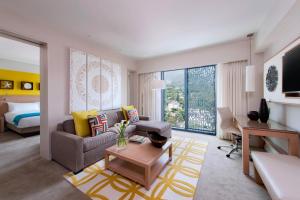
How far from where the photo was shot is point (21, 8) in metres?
1.86

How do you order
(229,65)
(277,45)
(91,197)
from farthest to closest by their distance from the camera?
(229,65), (277,45), (91,197)

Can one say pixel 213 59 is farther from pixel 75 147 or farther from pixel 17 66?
pixel 17 66

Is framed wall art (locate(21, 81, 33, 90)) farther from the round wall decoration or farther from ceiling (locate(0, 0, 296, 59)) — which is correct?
the round wall decoration

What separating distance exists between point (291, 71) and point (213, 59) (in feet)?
6.45

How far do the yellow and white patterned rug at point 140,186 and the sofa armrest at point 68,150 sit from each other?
15 centimetres

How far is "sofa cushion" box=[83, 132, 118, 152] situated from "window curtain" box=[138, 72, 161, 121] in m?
2.16

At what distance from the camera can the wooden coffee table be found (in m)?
1.61

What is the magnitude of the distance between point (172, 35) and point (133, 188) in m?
2.93

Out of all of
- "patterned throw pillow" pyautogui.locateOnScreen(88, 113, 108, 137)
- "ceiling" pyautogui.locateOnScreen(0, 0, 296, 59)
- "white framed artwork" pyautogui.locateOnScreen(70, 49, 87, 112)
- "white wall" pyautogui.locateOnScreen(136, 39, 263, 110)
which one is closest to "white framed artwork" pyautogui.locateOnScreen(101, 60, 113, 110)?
"white framed artwork" pyautogui.locateOnScreen(70, 49, 87, 112)

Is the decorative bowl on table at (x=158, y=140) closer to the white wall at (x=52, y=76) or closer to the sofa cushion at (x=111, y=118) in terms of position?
the sofa cushion at (x=111, y=118)

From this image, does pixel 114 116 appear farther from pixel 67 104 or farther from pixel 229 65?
pixel 229 65

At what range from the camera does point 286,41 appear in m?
1.90

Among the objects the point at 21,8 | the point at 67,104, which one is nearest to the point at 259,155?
the point at 67,104

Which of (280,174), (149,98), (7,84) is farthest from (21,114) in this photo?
(280,174)
